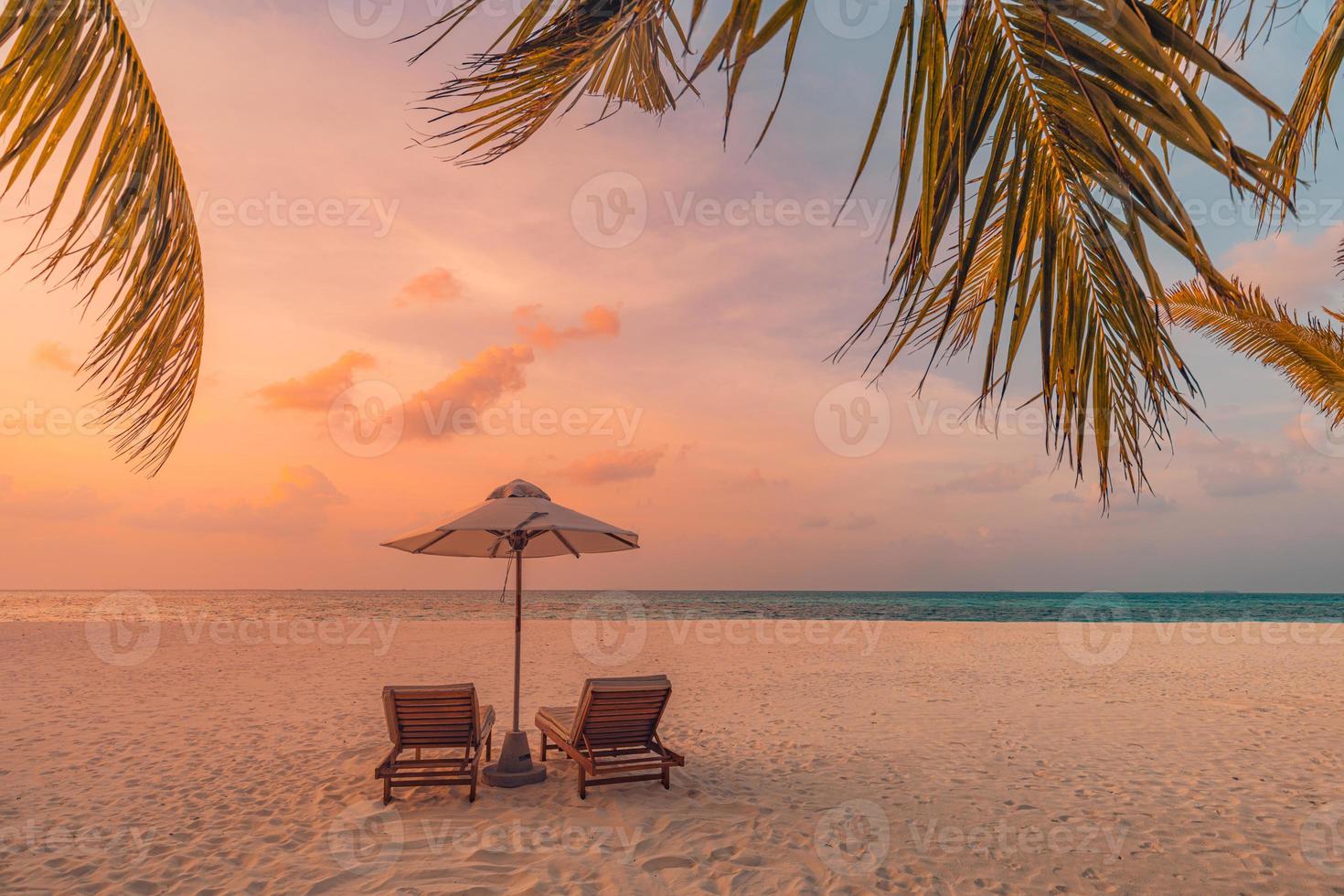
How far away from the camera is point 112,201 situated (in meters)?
1.88

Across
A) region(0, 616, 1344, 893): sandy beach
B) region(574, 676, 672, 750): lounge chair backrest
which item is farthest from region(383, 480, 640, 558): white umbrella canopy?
region(0, 616, 1344, 893): sandy beach

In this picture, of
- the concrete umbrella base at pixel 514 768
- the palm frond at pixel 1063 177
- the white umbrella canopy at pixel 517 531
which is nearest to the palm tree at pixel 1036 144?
the palm frond at pixel 1063 177

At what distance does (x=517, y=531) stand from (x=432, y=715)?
1484 mm

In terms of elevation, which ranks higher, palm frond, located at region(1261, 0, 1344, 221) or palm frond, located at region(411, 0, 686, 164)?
palm frond, located at region(1261, 0, 1344, 221)

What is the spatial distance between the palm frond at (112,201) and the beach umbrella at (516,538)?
353 cm

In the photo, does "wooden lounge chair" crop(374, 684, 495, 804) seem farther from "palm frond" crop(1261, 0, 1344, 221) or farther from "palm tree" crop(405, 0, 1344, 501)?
"palm frond" crop(1261, 0, 1344, 221)

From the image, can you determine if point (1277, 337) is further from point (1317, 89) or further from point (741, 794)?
point (741, 794)

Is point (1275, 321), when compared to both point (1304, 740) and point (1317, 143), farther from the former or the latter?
point (1304, 740)

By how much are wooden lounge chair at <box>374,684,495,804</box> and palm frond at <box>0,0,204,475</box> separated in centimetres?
366

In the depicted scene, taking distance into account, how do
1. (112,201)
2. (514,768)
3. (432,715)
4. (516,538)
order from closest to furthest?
(112,201) → (432,715) → (514,768) → (516,538)

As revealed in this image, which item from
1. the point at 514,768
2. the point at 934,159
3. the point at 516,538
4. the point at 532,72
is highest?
the point at 532,72

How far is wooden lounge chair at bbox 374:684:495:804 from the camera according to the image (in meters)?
5.47

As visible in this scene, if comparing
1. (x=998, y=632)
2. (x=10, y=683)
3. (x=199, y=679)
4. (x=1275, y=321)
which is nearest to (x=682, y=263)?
(x=1275, y=321)

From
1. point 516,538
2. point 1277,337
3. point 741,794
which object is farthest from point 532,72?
point 1277,337
